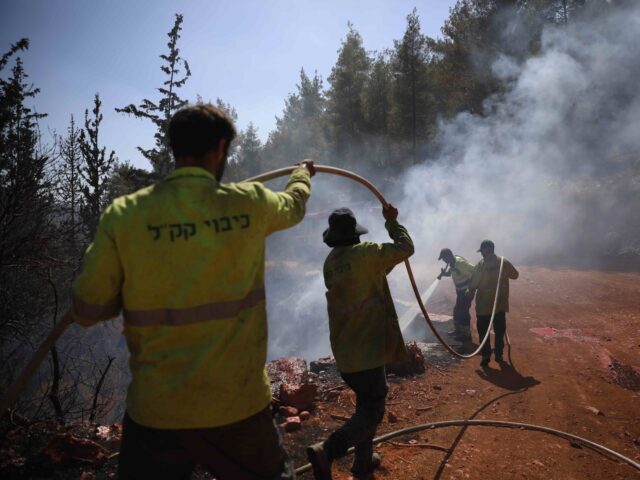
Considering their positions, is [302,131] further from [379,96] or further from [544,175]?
[544,175]

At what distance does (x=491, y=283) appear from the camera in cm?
688

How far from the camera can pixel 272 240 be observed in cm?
3127

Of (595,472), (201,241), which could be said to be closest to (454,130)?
(595,472)

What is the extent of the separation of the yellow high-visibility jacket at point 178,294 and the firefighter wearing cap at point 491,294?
6.01 metres

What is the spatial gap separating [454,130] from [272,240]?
1554 centimetres

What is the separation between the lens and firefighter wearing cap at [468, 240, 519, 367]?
675 cm

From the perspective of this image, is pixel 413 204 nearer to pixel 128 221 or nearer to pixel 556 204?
pixel 556 204

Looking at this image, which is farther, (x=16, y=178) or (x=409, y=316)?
(x=409, y=316)

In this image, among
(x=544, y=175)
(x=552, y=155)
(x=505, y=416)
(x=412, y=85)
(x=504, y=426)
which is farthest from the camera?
(x=412, y=85)

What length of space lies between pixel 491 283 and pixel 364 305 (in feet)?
14.5

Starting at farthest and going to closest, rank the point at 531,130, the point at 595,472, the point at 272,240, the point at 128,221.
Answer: the point at 272,240, the point at 531,130, the point at 595,472, the point at 128,221

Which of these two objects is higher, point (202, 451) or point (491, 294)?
point (491, 294)

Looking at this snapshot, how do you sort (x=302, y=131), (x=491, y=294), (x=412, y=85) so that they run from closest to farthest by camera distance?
(x=491, y=294)
(x=412, y=85)
(x=302, y=131)

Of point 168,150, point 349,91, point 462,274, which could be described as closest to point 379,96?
point 349,91
